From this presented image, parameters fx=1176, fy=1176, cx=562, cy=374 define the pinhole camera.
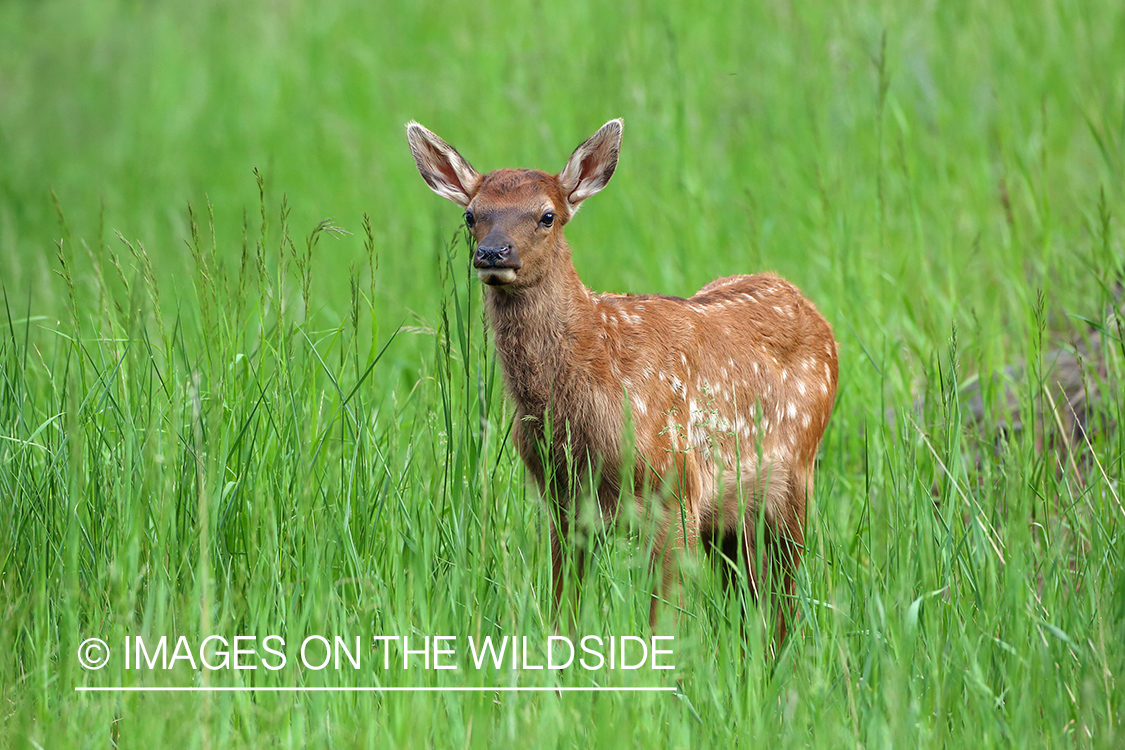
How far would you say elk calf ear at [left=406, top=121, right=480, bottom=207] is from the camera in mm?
4434

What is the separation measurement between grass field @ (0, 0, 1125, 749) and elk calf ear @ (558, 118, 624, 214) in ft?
2.39

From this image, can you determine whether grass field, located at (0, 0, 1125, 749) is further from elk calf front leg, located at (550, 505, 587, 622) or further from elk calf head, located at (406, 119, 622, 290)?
elk calf head, located at (406, 119, 622, 290)

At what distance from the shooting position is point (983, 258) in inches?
270

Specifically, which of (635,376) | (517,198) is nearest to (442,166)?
(517,198)

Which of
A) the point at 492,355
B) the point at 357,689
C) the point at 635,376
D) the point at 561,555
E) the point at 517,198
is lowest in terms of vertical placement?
the point at 357,689

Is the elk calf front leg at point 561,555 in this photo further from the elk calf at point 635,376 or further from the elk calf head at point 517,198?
the elk calf head at point 517,198

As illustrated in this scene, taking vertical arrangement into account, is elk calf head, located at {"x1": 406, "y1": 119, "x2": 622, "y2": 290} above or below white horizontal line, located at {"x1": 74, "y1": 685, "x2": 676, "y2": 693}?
above

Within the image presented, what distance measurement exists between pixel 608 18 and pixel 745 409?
6137 millimetres

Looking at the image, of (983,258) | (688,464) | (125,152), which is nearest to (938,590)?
(688,464)

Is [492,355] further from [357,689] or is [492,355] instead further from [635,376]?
[357,689]

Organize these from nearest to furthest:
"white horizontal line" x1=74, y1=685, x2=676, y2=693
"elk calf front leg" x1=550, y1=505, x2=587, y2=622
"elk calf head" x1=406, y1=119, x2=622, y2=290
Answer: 1. "white horizontal line" x1=74, y1=685, x2=676, y2=693
2. "elk calf front leg" x1=550, y1=505, x2=587, y2=622
3. "elk calf head" x1=406, y1=119, x2=622, y2=290

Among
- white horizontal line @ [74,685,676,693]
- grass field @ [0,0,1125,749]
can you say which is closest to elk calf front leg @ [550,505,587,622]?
grass field @ [0,0,1125,749]

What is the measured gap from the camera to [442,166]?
4535 millimetres

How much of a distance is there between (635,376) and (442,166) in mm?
1181
